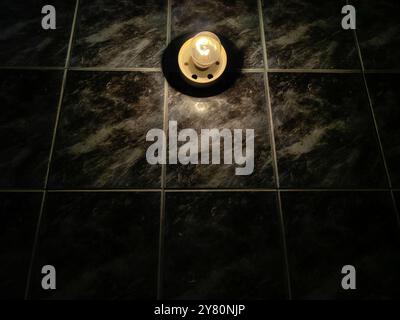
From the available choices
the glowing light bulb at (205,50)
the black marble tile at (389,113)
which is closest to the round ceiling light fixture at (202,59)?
the glowing light bulb at (205,50)

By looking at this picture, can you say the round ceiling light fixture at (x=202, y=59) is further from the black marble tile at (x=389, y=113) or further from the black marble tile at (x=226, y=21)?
the black marble tile at (x=389, y=113)

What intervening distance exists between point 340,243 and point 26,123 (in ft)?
3.30

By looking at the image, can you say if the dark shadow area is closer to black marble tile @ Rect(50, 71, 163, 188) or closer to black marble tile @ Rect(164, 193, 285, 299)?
black marble tile @ Rect(50, 71, 163, 188)

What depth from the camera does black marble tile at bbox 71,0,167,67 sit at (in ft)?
3.43

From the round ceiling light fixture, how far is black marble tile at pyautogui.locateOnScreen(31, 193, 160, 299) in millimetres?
401

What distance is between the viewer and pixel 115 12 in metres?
1.11

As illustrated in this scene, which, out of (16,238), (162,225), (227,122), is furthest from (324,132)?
(16,238)

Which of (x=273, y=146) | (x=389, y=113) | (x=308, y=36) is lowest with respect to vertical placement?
(x=273, y=146)

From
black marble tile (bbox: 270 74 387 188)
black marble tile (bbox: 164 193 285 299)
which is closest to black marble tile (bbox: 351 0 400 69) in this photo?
black marble tile (bbox: 270 74 387 188)

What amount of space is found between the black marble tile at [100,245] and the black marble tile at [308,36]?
2.17ft

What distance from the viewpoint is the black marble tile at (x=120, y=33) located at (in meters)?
1.04

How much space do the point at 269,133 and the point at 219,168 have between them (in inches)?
7.8

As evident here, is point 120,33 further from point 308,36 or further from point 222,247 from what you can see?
point 222,247

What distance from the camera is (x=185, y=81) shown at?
3.29ft
